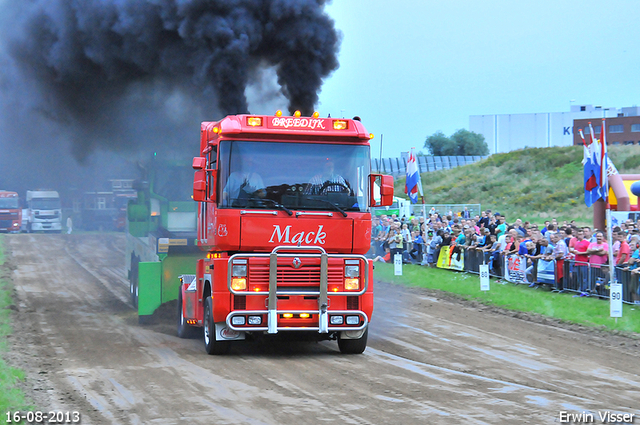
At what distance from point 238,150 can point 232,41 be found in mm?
5617

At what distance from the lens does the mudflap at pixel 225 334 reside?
10.5 meters

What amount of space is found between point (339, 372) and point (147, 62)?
1046 centimetres

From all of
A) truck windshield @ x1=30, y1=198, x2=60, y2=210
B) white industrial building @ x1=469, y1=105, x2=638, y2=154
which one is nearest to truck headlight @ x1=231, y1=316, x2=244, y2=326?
truck windshield @ x1=30, y1=198, x2=60, y2=210

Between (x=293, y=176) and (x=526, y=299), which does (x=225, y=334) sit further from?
(x=526, y=299)

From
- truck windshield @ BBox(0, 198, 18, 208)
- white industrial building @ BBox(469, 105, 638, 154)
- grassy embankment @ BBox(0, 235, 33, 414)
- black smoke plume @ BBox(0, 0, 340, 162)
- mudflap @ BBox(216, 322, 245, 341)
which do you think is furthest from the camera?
white industrial building @ BBox(469, 105, 638, 154)

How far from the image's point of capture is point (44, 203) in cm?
4928

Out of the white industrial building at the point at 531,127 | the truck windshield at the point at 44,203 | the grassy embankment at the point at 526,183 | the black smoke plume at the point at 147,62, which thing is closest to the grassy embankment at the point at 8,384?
the black smoke plume at the point at 147,62

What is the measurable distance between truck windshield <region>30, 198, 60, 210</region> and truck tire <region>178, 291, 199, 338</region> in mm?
39607

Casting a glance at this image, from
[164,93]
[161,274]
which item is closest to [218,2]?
[164,93]

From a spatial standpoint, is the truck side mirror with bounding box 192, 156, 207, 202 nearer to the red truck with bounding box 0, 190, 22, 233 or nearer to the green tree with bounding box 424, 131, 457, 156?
the red truck with bounding box 0, 190, 22, 233

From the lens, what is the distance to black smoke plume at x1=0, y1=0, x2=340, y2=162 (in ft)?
50.7

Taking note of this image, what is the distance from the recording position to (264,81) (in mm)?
16641

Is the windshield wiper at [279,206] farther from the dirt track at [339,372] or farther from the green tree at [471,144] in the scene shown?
the green tree at [471,144]

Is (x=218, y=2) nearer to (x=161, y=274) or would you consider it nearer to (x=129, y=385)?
(x=161, y=274)
